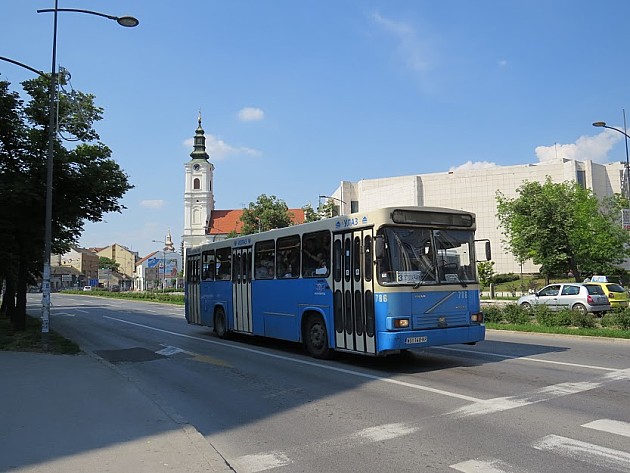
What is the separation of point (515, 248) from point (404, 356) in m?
43.2

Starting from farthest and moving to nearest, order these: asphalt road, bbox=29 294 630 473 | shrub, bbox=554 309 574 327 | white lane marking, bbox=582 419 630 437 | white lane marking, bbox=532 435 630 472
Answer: shrub, bbox=554 309 574 327 < white lane marking, bbox=582 419 630 437 < asphalt road, bbox=29 294 630 473 < white lane marking, bbox=532 435 630 472

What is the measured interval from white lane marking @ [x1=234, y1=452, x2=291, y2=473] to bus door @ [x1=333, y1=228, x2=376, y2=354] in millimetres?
4993

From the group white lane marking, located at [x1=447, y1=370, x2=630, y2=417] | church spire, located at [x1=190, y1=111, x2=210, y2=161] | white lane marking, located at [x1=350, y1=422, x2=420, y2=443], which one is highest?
church spire, located at [x1=190, y1=111, x2=210, y2=161]

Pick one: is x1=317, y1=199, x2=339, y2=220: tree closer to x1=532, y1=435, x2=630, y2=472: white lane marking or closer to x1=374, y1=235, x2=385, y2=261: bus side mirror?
x1=374, y1=235, x2=385, y2=261: bus side mirror

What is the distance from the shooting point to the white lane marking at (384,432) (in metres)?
6.36

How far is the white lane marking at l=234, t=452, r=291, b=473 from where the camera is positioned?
5.46 meters

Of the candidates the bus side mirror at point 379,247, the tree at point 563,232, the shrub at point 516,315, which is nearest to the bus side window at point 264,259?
the bus side mirror at point 379,247

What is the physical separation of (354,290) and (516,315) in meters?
11.4

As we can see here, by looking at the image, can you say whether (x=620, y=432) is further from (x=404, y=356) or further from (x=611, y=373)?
(x=404, y=356)

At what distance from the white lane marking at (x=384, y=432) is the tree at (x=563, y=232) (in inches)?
1843

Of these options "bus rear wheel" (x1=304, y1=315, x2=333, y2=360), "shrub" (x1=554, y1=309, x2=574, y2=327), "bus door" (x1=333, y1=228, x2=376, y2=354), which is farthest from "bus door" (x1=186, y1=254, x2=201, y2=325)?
"shrub" (x1=554, y1=309, x2=574, y2=327)

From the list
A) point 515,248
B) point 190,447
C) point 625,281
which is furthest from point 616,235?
point 190,447

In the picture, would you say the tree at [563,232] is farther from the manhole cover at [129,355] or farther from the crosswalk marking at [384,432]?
the crosswalk marking at [384,432]

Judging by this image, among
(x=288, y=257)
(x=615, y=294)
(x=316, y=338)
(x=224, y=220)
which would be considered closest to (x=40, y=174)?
(x=288, y=257)
